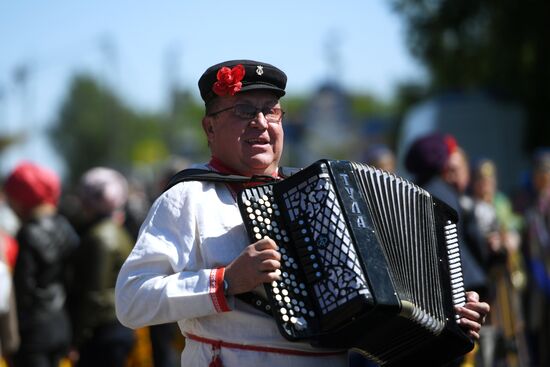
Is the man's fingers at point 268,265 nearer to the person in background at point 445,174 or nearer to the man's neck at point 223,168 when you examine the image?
the man's neck at point 223,168

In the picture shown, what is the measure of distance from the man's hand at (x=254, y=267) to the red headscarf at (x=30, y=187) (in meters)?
3.87

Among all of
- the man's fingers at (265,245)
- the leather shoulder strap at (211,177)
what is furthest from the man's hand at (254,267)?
the leather shoulder strap at (211,177)

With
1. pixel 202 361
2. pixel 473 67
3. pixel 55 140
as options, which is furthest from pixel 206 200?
pixel 55 140

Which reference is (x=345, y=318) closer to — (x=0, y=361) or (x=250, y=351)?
(x=250, y=351)

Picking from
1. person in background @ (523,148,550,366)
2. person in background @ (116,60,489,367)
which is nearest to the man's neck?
person in background @ (116,60,489,367)

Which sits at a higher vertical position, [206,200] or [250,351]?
[206,200]

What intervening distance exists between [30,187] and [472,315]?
13.3 ft

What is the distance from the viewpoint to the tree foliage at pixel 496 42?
68.9 ft

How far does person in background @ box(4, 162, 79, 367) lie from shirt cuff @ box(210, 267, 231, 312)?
11.6 ft

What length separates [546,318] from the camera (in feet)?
33.4

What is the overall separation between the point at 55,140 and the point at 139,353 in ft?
324

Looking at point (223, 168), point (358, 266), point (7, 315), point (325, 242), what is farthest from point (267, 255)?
point (7, 315)

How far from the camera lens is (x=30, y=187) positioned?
746cm

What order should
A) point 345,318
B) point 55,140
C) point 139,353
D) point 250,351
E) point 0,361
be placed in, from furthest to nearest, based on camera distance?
1. point 55,140
2. point 139,353
3. point 0,361
4. point 250,351
5. point 345,318
